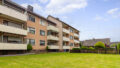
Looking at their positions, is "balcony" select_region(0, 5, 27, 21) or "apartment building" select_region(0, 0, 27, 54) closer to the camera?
"balcony" select_region(0, 5, 27, 21)

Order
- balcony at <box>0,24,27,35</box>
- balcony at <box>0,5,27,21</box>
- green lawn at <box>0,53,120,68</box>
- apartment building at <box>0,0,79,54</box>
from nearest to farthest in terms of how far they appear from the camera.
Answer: green lawn at <box>0,53,120,68</box> → balcony at <box>0,24,27,35</box> → balcony at <box>0,5,27,21</box> → apartment building at <box>0,0,79,54</box>

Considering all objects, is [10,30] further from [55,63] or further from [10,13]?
[55,63]

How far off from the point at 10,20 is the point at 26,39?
18.4ft

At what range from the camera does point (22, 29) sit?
2056cm

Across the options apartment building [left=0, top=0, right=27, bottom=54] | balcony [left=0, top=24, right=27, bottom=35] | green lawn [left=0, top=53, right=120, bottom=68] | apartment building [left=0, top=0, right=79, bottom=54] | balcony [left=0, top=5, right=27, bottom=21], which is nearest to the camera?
green lawn [left=0, top=53, right=120, bottom=68]

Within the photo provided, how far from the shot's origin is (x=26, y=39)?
74.9ft

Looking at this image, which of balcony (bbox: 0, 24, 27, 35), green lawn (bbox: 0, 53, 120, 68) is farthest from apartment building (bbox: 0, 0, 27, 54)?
green lawn (bbox: 0, 53, 120, 68)

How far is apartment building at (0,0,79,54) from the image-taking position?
58.5ft

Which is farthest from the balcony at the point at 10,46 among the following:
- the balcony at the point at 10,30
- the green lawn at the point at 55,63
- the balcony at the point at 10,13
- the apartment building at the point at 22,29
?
the balcony at the point at 10,13

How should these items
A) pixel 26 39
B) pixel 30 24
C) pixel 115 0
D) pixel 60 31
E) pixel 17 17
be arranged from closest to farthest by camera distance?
1. pixel 115 0
2. pixel 17 17
3. pixel 26 39
4. pixel 30 24
5. pixel 60 31

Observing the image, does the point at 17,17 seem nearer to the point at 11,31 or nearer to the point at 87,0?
the point at 11,31

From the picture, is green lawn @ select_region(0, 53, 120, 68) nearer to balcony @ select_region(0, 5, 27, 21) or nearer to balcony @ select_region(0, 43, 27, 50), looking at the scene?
balcony @ select_region(0, 43, 27, 50)

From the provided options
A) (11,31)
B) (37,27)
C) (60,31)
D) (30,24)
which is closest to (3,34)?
(11,31)

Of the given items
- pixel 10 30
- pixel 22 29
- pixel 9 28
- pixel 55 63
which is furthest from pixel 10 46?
pixel 55 63
